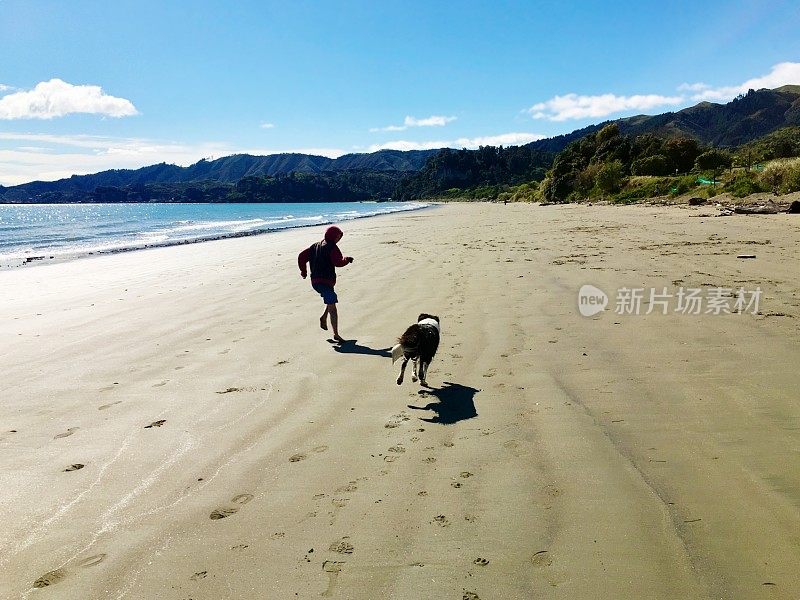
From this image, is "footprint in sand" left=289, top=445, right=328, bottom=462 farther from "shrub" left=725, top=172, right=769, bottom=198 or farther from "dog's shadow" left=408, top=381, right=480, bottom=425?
"shrub" left=725, top=172, right=769, bottom=198

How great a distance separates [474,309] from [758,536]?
5.31 m

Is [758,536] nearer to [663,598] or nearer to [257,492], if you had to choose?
[663,598]

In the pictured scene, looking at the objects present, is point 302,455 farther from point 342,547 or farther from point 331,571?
point 331,571

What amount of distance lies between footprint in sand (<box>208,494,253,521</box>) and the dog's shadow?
5.39 ft

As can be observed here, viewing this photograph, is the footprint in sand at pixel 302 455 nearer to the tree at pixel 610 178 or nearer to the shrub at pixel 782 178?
the shrub at pixel 782 178

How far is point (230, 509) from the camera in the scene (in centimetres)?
304

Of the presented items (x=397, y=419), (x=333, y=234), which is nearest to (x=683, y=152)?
(x=333, y=234)

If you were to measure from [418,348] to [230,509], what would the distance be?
2329 mm

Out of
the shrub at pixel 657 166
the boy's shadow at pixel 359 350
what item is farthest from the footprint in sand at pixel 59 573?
the shrub at pixel 657 166

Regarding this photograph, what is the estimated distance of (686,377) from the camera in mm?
4801

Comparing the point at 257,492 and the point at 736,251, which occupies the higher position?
the point at 736,251

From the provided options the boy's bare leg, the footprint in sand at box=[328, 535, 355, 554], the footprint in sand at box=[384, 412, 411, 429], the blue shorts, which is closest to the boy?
the blue shorts

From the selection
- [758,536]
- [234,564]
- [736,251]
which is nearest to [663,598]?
[758,536]

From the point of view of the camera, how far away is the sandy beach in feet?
8.10
